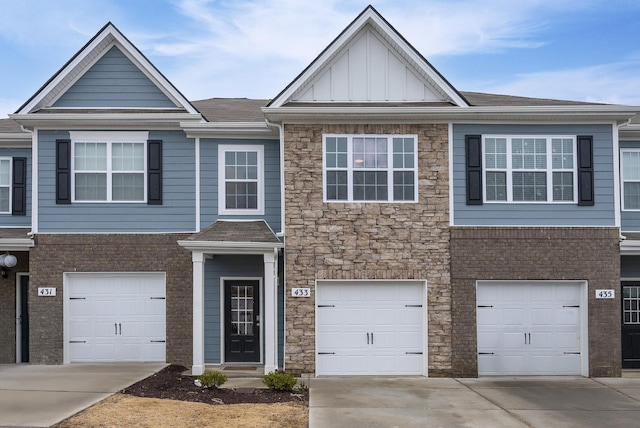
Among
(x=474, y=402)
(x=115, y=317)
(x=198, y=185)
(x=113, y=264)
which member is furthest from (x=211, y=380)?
(x=198, y=185)

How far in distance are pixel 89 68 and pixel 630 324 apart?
48.5ft

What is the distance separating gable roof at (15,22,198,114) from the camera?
15.4 m

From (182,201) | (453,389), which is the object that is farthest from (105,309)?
(453,389)

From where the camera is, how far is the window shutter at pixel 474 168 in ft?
47.8

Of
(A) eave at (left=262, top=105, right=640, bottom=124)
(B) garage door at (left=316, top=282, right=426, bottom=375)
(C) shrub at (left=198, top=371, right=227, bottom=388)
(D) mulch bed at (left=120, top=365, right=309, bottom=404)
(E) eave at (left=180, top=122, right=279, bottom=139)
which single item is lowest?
(D) mulch bed at (left=120, top=365, right=309, bottom=404)

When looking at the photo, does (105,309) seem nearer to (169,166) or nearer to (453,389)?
(169,166)

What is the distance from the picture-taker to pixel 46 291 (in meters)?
15.5

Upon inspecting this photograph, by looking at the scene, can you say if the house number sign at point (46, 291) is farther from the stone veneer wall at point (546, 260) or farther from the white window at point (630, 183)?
the white window at point (630, 183)

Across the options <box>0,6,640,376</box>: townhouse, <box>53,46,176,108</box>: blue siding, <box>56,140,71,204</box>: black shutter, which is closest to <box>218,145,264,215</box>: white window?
<box>0,6,640,376</box>: townhouse

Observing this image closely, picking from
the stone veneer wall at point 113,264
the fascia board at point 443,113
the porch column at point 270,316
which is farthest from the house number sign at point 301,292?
the fascia board at point 443,113

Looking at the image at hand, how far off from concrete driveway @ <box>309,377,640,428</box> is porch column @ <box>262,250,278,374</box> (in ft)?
3.37

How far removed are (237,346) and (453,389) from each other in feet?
18.0

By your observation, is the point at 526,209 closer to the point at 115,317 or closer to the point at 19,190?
the point at 115,317

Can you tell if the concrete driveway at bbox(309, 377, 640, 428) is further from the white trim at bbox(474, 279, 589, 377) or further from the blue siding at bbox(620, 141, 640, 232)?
the blue siding at bbox(620, 141, 640, 232)
